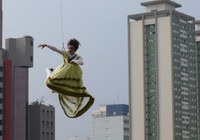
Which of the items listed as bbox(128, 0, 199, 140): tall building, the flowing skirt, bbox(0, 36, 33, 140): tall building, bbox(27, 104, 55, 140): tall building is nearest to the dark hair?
the flowing skirt

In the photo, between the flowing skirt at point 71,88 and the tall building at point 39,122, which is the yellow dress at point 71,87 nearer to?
the flowing skirt at point 71,88

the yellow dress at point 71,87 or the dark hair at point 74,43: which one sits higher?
the dark hair at point 74,43

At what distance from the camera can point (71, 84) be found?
827cm

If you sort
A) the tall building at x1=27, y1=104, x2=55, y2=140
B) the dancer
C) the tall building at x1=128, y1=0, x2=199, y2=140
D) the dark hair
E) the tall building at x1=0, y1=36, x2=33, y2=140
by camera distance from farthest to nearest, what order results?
the tall building at x1=128, y1=0, x2=199, y2=140 → the tall building at x1=27, y1=104, x2=55, y2=140 → the tall building at x1=0, y1=36, x2=33, y2=140 → the dancer → the dark hair

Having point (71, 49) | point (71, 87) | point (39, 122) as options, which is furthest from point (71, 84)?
point (39, 122)

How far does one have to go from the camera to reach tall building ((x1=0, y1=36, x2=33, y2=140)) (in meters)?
119

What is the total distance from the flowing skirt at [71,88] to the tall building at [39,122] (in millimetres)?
116803

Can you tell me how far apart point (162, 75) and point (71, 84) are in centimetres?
15191

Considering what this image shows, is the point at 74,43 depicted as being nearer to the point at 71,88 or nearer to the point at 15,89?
the point at 71,88

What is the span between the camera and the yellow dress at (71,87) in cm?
827

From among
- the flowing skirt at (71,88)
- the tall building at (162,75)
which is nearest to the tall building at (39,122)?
the tall building at (162,75)

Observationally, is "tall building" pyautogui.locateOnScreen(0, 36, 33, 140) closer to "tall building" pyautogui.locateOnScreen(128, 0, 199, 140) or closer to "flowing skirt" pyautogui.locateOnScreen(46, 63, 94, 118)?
"tall building" pyautogui.locateOnScreen(128, 0, 199, 140)

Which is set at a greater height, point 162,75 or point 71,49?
point 162,75

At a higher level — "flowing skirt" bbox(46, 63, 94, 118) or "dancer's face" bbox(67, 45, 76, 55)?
"dancer's face" bbox(67, 45, 76, 55)
